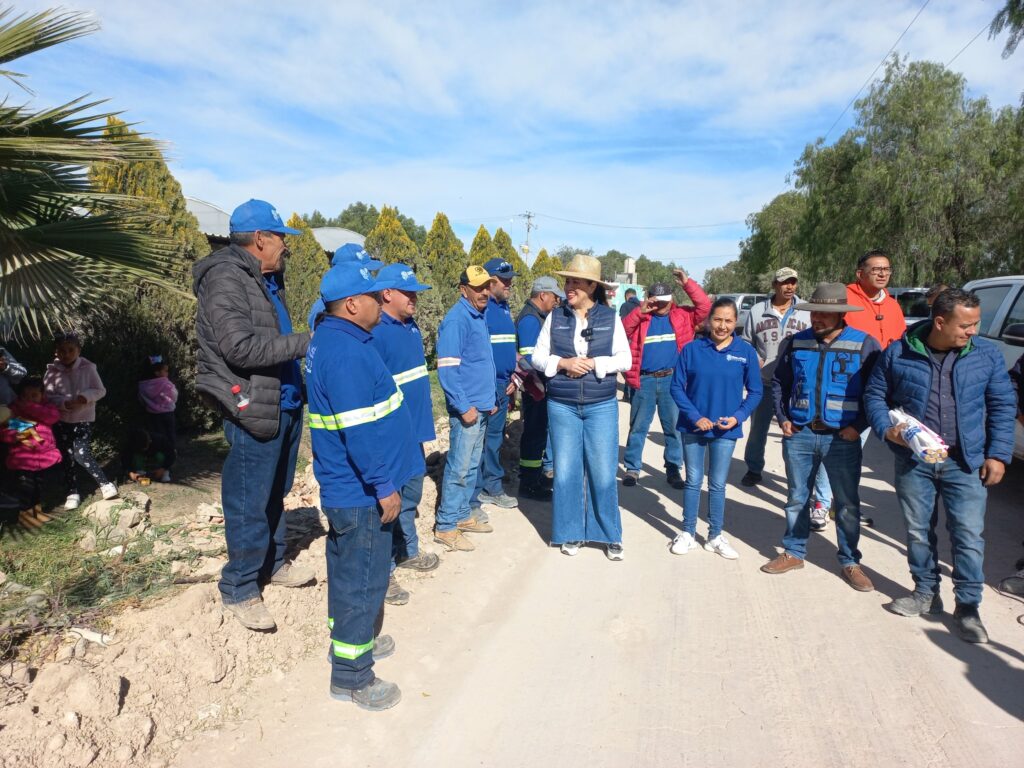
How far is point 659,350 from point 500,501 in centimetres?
226

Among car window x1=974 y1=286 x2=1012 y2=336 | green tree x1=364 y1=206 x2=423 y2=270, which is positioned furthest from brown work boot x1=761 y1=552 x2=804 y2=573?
green tree x1=364 y1=206 x2=423 y2=270

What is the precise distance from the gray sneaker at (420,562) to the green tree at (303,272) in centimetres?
1009

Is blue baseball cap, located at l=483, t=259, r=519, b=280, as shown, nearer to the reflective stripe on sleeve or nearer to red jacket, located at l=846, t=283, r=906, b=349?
the reflective stripe on sleeve

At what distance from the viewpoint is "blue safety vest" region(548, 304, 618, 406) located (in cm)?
450

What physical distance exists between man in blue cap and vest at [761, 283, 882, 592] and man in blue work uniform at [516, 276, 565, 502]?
7.06 ft

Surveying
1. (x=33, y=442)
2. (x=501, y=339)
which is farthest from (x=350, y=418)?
(x=33, y=442)

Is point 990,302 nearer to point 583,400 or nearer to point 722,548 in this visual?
point 722,548

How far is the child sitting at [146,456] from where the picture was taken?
567 cm

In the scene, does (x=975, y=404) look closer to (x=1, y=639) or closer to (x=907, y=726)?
(x=907, y=726)

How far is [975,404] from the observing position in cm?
363

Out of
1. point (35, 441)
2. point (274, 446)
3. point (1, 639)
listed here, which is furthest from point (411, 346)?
point (35, 441)

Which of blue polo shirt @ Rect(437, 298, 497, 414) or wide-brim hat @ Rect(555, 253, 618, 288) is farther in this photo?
blue polo shirt @ Rect(437, 298, 497, 414)

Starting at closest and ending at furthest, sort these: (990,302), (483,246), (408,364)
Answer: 1. (408,364)
2. (990,302)
3. (483,246)

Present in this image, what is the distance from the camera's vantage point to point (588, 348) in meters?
4.52
